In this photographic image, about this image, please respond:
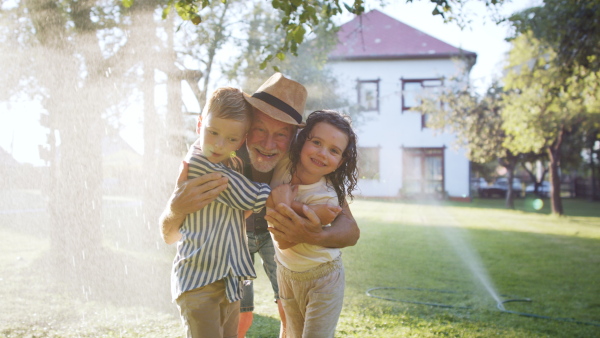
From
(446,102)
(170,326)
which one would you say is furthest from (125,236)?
(446,102)

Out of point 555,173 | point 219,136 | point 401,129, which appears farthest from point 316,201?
point 401,129

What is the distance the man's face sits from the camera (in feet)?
8.56

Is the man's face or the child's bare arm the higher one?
the man's face

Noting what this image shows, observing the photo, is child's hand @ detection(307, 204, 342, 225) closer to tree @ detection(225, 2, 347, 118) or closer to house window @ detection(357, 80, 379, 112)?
tree @ detection(225, 2, 347, 118)

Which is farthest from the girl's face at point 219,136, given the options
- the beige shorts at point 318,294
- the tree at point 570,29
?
the tree at point 570,29

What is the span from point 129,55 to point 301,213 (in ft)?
22.7

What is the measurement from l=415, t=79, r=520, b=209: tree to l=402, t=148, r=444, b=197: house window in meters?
4.61

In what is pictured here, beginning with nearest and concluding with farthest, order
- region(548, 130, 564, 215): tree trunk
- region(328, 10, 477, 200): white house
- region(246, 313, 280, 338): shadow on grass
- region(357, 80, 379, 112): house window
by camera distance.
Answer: region(246, 313, 280, 338): shadow on grass, region(548, 130, 564, 215): tree trunk, region(328, 10, 477, 200): white house, region(357, 80, 379, 112): house window

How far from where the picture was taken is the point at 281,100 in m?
2.62

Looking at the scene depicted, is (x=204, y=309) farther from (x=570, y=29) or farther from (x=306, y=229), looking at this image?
(x=570, y=29)

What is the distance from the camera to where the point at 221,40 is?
393 inches

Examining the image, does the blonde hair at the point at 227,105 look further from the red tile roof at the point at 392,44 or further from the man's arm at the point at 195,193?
the red tile roof at the point at 392,44

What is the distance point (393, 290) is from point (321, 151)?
458cm

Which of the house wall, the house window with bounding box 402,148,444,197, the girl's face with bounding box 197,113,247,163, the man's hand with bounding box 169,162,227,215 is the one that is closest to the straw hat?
the girl's face with bounding box 197,113,247,163
